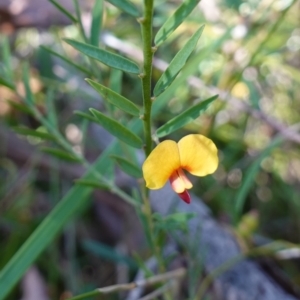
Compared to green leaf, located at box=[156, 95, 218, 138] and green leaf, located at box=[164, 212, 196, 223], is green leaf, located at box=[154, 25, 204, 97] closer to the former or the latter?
green leaf, located at box=[156, 95, 218, 138]

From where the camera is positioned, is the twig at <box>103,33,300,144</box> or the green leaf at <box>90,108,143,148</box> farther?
the twig at <box>103,33,300,144</box>

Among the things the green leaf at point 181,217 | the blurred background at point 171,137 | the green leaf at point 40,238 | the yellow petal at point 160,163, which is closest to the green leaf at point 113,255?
the blurred background at point 171,137

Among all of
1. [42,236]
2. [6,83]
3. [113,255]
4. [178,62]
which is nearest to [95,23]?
[6,83]

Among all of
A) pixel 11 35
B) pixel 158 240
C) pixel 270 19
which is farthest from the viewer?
pixel 11 35

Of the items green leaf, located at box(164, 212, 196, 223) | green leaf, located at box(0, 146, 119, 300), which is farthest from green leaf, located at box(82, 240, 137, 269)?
green leaf, located at box(164, 212, 196, 223)

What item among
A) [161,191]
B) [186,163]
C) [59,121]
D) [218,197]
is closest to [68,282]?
[161,191]

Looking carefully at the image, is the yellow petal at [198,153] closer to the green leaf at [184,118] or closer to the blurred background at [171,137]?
the green leaf at [184,118]

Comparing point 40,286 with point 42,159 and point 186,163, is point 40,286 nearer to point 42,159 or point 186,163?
point 42,159

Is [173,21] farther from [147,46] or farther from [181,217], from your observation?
[181,217]
